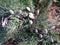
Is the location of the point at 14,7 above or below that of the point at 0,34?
above

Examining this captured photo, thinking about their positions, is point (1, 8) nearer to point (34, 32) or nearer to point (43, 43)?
point (34, 32)

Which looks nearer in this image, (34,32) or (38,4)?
(34,32)

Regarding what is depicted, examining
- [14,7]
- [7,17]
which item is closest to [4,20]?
[7,17]

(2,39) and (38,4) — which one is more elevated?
(38,4)

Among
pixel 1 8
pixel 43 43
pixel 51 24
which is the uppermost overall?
pixel 1 8

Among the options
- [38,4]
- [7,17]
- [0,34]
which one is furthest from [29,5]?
[0,34]

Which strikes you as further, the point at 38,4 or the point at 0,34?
the point at 38,4

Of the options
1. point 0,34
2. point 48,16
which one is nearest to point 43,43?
point 48,16

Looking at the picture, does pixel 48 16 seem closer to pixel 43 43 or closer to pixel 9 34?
pixel 43 43

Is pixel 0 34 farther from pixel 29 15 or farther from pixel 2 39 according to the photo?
pixel 29 15
